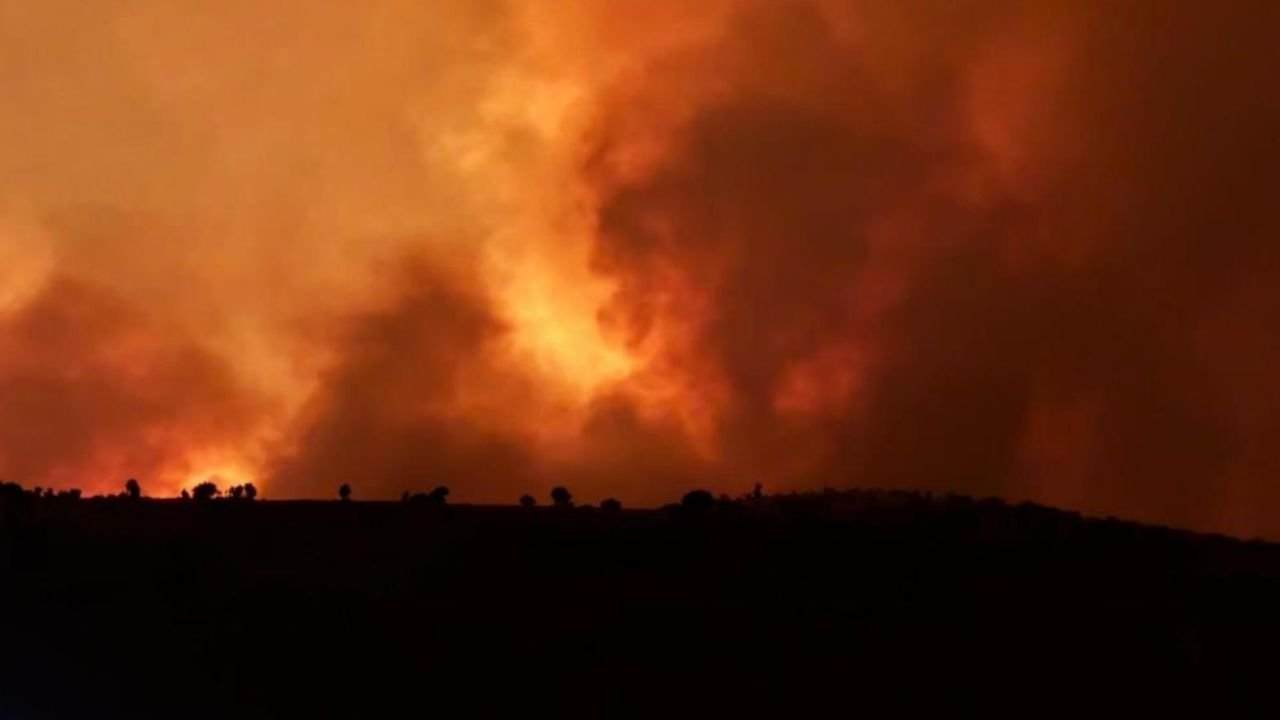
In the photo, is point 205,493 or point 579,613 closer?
point 579,613

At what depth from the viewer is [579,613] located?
17.5 m

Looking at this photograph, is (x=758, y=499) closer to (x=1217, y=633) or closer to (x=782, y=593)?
(x=782, y=593)

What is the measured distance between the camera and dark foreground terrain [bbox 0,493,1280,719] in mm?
15906

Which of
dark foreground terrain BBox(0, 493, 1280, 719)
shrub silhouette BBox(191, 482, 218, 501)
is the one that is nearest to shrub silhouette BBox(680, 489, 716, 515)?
dark foreground terrain BBox(0, 493, 1280, 719)

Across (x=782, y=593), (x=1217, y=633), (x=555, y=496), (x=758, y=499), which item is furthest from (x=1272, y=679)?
(x=555, y=496)

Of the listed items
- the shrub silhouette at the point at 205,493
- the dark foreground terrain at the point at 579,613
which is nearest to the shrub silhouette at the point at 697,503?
the dark foreground terrain at the point at 579,613

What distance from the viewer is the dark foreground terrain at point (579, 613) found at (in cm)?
1591

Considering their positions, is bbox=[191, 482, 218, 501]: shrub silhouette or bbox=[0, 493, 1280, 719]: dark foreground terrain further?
bbox=[191, 482, 218, 501]: shrub silhouette

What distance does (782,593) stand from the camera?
18031 millimetres

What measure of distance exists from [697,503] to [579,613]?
347 cm

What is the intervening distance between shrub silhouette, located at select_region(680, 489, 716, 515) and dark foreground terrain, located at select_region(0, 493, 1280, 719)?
0.19 metres

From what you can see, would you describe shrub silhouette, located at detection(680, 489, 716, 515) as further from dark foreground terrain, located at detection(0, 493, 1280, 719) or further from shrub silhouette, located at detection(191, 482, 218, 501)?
shrub silhouette, located at detection(191, 482, 218, 501)

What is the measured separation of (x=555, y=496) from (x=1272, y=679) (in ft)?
29.9

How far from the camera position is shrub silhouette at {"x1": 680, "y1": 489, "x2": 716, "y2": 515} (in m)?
20.2
